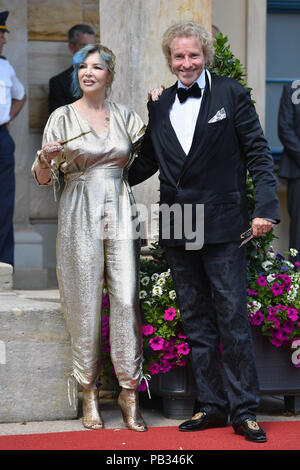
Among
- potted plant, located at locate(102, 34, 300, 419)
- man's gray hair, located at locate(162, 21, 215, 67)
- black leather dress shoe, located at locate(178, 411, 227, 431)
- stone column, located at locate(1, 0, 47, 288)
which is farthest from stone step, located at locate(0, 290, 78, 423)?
stone column, located at locate(1, 0, 47, 288)

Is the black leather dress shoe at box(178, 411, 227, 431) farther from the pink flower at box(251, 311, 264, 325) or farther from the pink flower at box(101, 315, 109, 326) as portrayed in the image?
the pink flower at box(101, 315, 109, 326)

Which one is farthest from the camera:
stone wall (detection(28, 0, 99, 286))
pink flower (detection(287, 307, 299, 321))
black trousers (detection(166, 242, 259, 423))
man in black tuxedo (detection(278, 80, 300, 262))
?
stone wall (detection(28, 0, 99, 286))

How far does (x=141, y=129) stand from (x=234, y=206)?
2.27ft

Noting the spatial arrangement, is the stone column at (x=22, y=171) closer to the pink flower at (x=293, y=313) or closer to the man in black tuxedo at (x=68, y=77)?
the man in black tuxedo at (x=68, y=77)

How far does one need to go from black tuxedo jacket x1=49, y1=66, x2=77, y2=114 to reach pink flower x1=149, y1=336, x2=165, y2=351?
10.9 ft

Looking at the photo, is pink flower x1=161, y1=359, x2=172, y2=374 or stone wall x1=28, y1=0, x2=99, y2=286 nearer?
pink flower x1=161, y1=359, x2=172, y2=374

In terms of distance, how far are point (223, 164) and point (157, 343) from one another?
1.03 metres

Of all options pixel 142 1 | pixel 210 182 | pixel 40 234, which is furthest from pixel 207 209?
pixel 40 234

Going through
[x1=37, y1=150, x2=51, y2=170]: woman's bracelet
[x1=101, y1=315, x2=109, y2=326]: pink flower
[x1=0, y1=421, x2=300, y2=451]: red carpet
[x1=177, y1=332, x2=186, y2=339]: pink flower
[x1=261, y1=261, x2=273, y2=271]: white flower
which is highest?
[x1=37, y1=150, x2=51, y2=170]: woman's bracelet

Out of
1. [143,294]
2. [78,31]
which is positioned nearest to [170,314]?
[143,294]

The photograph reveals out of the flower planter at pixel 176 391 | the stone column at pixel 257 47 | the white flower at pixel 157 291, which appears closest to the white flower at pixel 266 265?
the white flower at pixel 157 291

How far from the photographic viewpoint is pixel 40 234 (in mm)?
8328

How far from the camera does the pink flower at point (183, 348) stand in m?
5.02

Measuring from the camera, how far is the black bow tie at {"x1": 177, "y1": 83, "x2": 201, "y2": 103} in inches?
188
